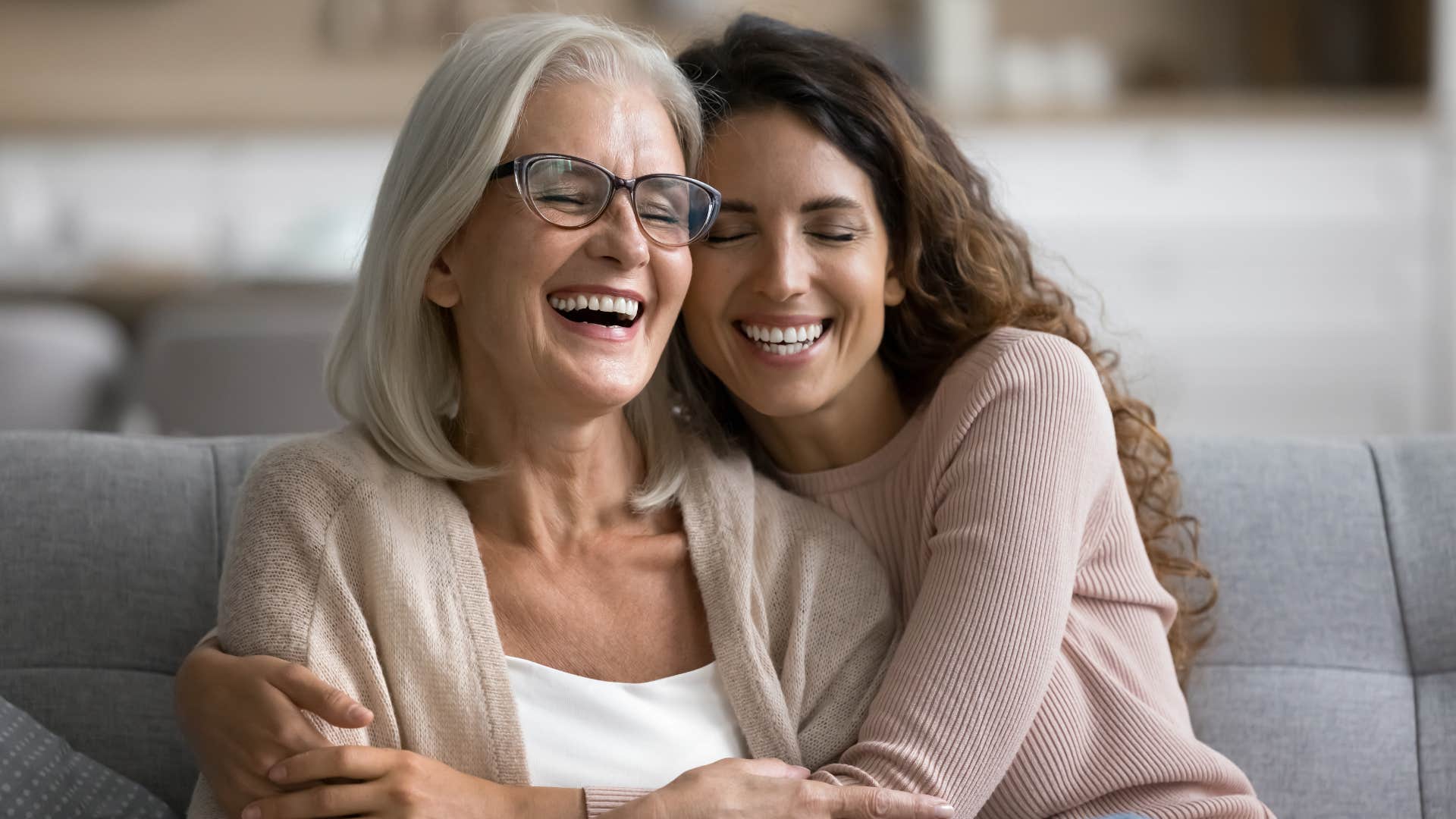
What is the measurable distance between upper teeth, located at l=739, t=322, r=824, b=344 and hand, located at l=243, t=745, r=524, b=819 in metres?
0.61

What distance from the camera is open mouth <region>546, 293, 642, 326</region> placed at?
154 centimetres

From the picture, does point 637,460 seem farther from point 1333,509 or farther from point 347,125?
point 347,125

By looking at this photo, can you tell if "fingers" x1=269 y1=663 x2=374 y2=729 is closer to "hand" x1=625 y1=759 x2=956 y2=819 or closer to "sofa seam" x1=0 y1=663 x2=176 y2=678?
"hand" x1=625 y1=759 x2=956 y2=819

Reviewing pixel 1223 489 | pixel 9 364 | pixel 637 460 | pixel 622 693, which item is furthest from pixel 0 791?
pixel 9 364

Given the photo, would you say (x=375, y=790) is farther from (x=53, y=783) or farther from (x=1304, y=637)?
(x=1304, y=637)

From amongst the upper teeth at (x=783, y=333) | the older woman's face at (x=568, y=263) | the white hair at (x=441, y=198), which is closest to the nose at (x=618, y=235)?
the older woman's face at (x=568, y=263)

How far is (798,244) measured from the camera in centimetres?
170

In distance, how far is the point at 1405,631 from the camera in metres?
1.89

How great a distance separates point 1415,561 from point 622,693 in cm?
107

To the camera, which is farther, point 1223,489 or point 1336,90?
point 1336,90

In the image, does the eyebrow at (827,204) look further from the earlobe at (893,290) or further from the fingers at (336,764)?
the fingers at (336,764)

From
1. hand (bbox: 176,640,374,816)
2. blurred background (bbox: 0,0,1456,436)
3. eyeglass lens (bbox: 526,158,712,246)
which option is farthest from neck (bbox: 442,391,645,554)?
blurred background (bbox: 0,0,1456,436)

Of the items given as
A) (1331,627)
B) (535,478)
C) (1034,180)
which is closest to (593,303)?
(535,478)

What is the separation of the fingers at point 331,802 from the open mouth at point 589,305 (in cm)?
52
